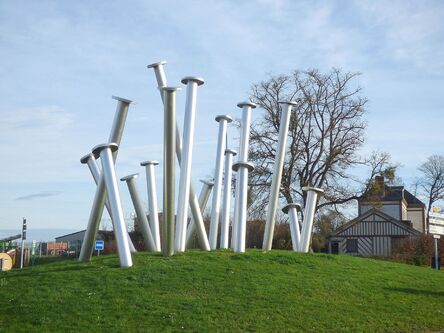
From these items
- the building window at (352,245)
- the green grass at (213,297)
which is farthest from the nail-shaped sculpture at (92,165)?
the building window at (352,245)

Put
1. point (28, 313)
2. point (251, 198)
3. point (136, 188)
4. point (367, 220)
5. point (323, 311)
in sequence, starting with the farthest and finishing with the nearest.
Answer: point (367, 220) < point (251, 198) < point (136, 188) < point (323, 311) < point (28, 313)

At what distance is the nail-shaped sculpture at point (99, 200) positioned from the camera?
50.0ft

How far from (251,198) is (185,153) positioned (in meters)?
19.2

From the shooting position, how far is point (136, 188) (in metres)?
18.0

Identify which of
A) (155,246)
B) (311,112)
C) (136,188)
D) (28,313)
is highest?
(311,112)

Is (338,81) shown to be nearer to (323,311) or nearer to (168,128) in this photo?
(168,128)

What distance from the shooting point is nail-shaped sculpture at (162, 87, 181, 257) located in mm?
14672

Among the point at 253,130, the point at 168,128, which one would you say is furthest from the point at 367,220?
the point at 168,128

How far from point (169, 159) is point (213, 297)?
397 centimetres

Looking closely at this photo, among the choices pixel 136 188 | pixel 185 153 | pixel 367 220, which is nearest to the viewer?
pixel 185 153

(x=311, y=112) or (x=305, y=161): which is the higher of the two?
(x=311, y=112)

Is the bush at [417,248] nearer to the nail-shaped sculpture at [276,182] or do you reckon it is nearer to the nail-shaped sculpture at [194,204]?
the nail-shaped sculpture at [276,182]

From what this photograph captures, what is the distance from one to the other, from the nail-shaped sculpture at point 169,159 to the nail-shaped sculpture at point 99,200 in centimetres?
164

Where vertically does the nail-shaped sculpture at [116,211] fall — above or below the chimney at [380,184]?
below
